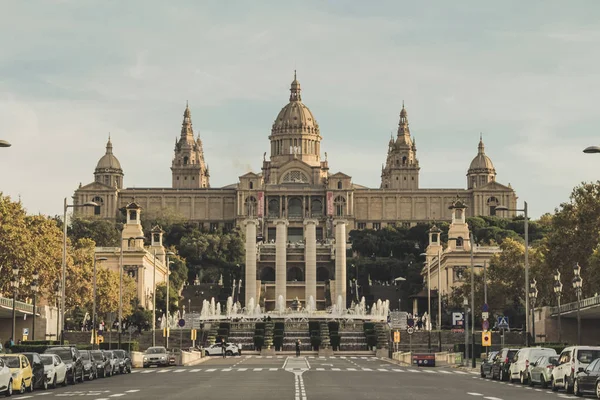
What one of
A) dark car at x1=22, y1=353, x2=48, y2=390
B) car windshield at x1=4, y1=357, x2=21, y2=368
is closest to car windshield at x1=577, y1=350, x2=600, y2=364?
car windshield at x1=4, y1=357, x2=21, y2=368

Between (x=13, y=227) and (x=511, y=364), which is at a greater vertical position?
(x=13, y=227)

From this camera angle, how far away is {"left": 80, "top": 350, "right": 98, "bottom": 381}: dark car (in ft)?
183

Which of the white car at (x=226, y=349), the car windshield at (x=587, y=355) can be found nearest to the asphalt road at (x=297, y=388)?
the car windshield at (x=587, y=355)

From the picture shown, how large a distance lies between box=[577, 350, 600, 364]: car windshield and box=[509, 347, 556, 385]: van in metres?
7.33

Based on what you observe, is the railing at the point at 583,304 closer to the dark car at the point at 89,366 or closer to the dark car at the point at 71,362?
the dark car at the point at 89,366

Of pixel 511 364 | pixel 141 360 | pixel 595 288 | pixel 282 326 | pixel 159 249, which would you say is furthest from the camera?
pixel 159 249

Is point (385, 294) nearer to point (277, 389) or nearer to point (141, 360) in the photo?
point (141, 360)

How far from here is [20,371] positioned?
43.8 m

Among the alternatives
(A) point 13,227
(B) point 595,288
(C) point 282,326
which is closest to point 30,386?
(A) point 13,227

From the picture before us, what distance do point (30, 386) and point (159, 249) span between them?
458 feet

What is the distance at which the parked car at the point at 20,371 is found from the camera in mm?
43281

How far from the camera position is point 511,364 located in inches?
2162

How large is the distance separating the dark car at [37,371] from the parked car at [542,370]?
60.9 ft

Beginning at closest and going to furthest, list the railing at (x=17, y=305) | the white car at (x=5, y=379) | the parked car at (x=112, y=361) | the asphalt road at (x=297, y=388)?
the asphalt road at (x=297, y=388)
the white car at (x=5, y=379)
the parked car at (x=112, y=361)
the railing at (x=17, y=305)
